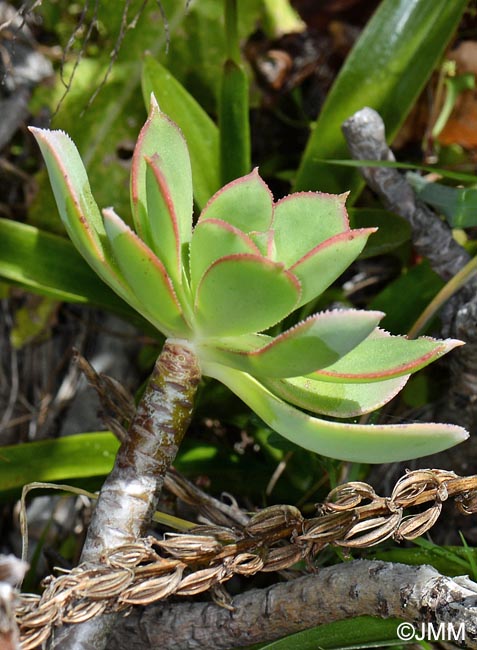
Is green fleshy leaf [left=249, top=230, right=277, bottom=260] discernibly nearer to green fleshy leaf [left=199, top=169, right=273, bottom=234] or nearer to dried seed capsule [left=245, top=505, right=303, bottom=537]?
green fleshy leaf [left=199, top=169, right=273, bottom=234]

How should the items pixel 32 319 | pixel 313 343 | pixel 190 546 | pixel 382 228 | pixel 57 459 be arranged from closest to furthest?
pixel 313 343
pixel 190 546
pixel 57 459
pixel 382 228
pixel 32 319

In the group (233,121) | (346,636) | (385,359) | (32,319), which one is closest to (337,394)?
(385,359)

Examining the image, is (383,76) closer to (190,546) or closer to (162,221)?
(162,221)

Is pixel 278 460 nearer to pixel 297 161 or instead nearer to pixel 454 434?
pixel 454 434

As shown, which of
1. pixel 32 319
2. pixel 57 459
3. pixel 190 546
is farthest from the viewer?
pixel 32 319

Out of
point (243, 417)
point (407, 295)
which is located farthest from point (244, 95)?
point (243, 417)

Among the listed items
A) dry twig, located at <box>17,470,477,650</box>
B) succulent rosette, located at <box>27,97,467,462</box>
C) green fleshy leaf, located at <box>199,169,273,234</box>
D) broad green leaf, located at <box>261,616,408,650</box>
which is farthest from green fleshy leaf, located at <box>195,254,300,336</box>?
broad green leaf, located at <box>261,616,408,650</box>

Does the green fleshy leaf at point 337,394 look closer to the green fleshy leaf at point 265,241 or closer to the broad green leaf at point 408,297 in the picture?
the green fleshy leaf at point 265,241
